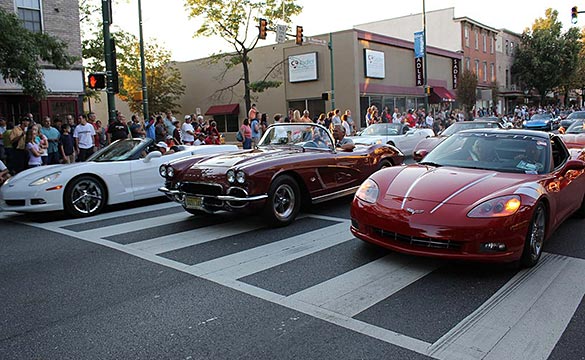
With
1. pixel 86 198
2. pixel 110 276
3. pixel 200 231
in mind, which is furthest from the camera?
pixel 86 198

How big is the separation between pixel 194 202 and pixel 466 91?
39.6m

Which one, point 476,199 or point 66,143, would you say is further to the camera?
point 66,143

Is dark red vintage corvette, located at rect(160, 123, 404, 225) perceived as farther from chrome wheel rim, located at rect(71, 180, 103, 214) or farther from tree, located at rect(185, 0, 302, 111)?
tree, located at rect(185, 0, 302, 111)

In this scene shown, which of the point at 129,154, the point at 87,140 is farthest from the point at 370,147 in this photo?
the point at 87,140

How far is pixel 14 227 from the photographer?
25.3 ft

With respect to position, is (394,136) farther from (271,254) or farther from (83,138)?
(271,254)

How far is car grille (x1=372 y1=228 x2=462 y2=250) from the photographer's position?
4.64m

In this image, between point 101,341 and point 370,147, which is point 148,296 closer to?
point 101,341

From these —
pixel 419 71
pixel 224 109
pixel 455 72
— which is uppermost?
pixel 455 72

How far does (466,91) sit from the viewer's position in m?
42.2

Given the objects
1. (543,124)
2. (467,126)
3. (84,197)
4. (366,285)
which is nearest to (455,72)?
(543,124)

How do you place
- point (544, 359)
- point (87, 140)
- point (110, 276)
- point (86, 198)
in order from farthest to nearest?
point (87, 140) → point (86, 198) → point (110, 276) → point (544, 359)

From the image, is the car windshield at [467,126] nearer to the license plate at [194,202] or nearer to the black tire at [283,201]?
the black tire at [283,201]

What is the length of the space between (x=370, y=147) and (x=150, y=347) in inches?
262
